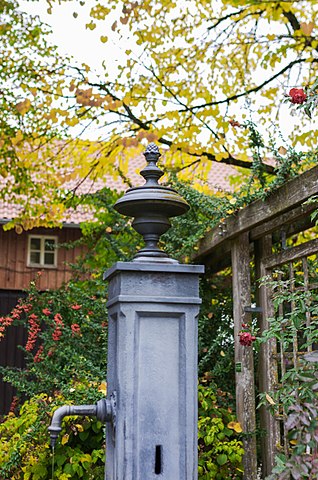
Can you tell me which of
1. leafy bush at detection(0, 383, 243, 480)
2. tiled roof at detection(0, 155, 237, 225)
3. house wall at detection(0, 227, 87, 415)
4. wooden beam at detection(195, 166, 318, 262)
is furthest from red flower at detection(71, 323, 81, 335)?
house wall at detection(0, 227, 87, 415)

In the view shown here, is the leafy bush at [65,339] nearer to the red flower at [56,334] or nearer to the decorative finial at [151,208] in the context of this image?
the red flower at [56,334]

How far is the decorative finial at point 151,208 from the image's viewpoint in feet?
9.84

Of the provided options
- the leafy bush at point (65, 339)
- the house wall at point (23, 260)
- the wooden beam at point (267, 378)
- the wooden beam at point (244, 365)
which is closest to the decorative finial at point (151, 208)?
the wooden beam at point (267, 378)

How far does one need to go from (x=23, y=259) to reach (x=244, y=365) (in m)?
8.51

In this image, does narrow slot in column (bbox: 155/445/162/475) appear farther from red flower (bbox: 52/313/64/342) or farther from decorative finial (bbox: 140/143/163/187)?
red flower (bbox: 52/313/64/342)

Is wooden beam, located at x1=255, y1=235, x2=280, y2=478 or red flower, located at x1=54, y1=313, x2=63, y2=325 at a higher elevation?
red flower, located at x1=54, y1=313, x2=63, y2=325

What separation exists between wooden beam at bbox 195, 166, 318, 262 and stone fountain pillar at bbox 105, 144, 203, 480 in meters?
1.33

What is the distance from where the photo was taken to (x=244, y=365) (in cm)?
509

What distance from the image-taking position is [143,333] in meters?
2.84

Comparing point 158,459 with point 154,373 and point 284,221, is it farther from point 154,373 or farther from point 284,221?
point 284,221

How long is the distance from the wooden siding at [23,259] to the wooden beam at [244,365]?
7.74 m

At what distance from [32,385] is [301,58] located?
436 cm

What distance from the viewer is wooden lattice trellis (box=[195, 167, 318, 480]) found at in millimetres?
4430

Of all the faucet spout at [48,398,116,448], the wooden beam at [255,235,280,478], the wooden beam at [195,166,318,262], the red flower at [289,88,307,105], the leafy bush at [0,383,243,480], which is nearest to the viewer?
the faucet spout at [48,398,116,448]
